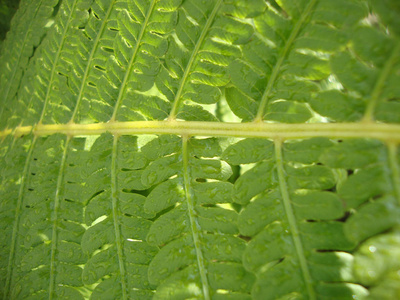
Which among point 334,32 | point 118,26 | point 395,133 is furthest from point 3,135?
point 395,133

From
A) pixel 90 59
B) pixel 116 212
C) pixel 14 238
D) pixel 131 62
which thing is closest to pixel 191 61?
pixel 131 62

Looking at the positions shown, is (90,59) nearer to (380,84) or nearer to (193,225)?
(193,225)

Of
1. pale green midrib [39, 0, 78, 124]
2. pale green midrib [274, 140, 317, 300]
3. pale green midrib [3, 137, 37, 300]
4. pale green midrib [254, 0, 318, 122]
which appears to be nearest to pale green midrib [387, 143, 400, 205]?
pale green midrib [274, 140, 317, 300]

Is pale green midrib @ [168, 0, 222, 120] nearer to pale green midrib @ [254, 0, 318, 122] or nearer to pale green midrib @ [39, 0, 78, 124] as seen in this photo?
pale green midrib @ [254, 0, 318, 122]

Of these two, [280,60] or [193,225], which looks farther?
[193,225]

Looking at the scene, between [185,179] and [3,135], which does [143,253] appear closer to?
[185,179]

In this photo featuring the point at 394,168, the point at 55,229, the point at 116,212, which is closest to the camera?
the point at 394,168

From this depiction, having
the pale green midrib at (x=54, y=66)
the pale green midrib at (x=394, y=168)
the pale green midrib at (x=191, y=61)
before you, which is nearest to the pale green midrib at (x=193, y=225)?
the pale green midrib at (x=191, y=61)
